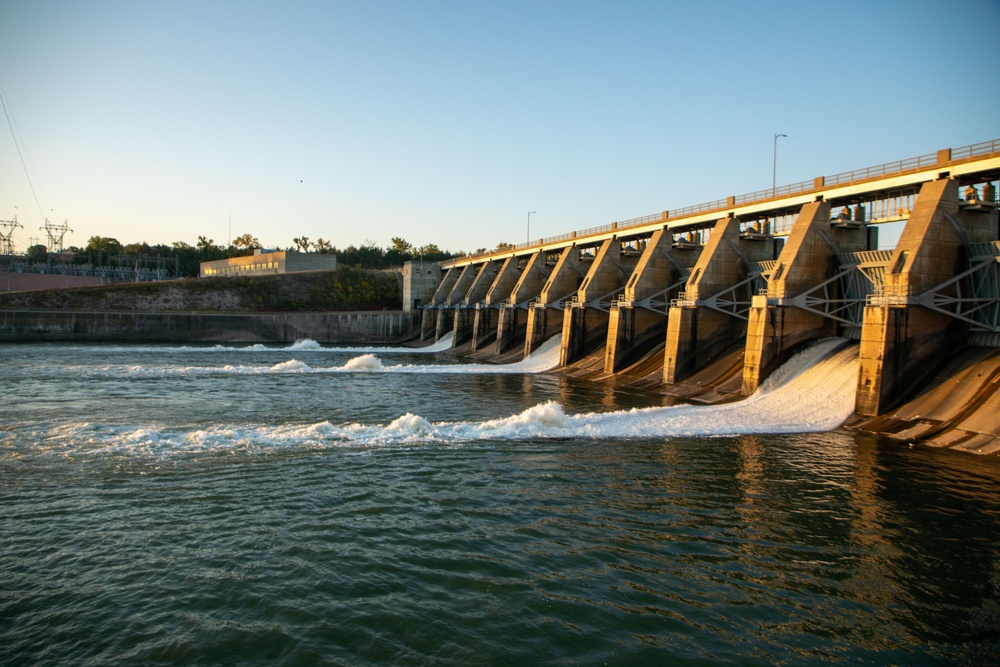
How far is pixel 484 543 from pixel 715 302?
93.6ft

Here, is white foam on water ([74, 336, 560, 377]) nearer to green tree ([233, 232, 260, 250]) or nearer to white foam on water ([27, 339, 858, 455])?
white foam on water ([27, 339, 858, 455])

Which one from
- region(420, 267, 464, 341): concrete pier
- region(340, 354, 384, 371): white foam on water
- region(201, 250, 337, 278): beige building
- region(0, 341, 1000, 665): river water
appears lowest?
region(340, 354, 384, 371): white foam on water

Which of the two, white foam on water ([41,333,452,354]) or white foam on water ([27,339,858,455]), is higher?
white foam on water ([27,339,858,455])

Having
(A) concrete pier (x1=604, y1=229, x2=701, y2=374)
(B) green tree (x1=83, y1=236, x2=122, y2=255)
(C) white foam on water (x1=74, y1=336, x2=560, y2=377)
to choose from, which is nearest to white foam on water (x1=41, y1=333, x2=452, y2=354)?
(C) white foam on water (x1=74, y1=336, x2=560, y2=377)

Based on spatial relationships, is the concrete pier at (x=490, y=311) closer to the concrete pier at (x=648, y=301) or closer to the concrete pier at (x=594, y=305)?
the concrete pier at (x=594, y=305)

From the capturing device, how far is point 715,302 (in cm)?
3703

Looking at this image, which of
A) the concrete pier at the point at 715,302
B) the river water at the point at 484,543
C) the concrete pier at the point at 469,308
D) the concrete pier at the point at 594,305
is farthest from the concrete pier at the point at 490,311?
the river water at the point at 484,543

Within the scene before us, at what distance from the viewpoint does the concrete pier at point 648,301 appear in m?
42.2

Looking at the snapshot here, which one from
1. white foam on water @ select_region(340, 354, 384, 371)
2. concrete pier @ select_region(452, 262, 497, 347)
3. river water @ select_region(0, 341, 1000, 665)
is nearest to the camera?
river water @ select_region(0, 341, 1000, 665)

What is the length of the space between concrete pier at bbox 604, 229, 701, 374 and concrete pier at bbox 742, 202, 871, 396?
10492 mm

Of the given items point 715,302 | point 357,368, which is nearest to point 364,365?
point 357,368

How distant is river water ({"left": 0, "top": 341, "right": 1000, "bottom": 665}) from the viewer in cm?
895

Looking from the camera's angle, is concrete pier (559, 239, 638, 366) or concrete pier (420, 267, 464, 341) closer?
concrete pier (559, 239, 638, 366)

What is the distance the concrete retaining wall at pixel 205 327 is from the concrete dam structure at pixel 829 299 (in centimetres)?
3423
